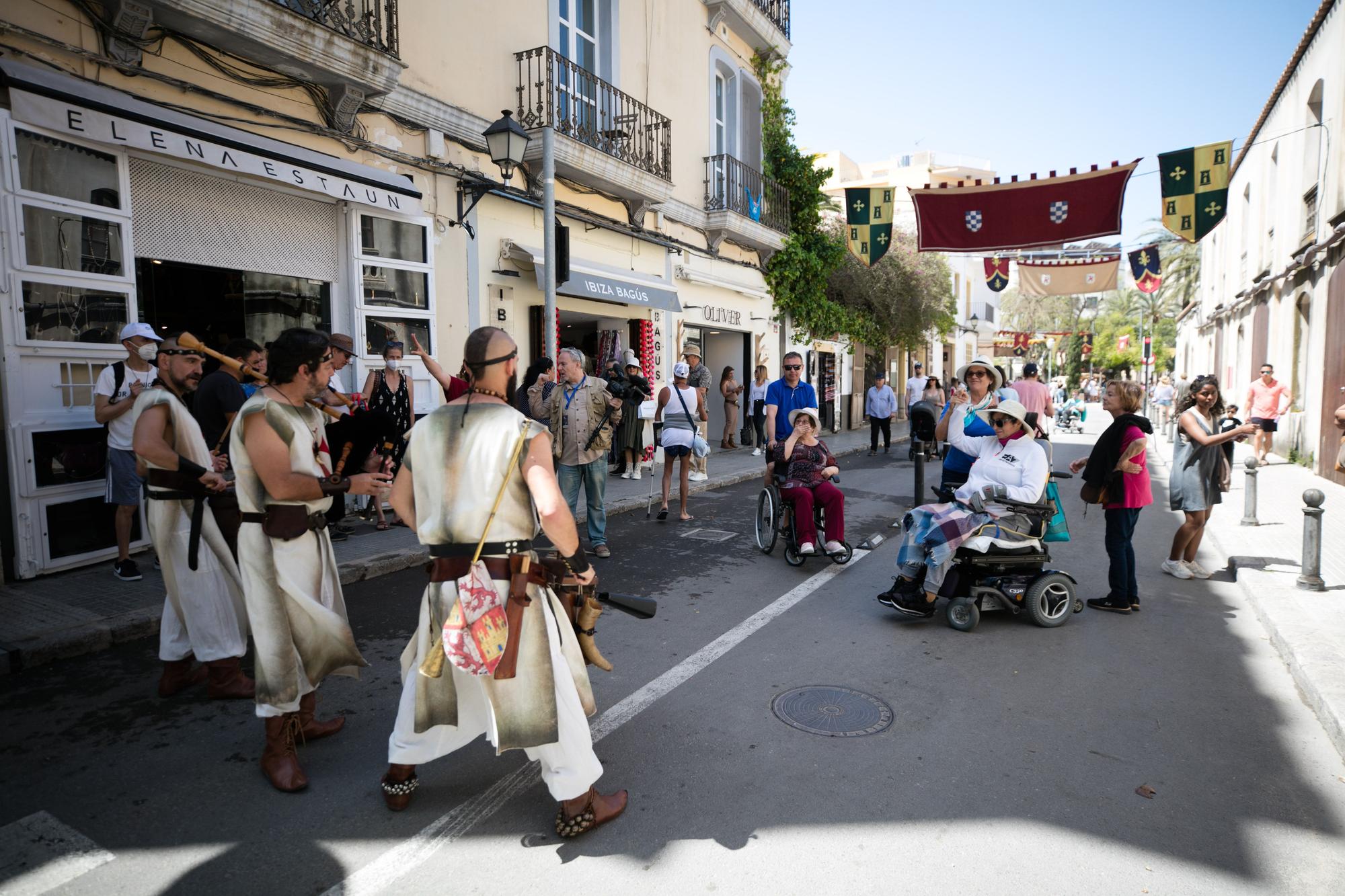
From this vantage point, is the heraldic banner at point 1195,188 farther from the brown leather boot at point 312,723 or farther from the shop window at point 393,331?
the brown leather boot at point 312,723

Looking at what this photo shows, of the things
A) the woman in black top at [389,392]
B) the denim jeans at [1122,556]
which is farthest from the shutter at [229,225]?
the denim jeans at [1122,556]

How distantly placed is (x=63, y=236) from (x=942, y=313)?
2338 centimetres

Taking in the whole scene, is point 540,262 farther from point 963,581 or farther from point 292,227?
point 963,581

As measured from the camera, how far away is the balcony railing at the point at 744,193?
16.2 metres

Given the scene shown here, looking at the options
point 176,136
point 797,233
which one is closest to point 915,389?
point 797,233

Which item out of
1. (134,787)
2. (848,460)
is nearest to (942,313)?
(848,460)

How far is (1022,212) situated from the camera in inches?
468

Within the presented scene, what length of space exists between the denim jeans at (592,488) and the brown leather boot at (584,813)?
4304 mm

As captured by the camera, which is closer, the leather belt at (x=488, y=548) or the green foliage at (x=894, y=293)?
the leather belt at (x=488, y=548)

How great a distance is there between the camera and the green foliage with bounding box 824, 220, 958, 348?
23.2m

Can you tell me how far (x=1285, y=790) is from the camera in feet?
10.5

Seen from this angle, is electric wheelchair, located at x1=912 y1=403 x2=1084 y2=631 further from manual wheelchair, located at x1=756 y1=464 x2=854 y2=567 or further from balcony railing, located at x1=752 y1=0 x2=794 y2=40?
balcony railing, located at x1=752 y1=0 x2=794 y2=40

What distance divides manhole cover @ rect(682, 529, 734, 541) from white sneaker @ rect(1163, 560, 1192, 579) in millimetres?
4018

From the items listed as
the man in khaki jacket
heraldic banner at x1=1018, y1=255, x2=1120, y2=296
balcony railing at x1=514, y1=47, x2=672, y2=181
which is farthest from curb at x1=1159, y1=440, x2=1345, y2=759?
heraldic banner at x1=1018, y1=255, x2=1120, y2=296
